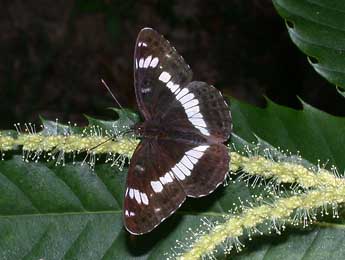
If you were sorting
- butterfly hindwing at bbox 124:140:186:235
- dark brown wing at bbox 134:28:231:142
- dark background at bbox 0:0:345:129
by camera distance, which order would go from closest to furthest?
butterfly hindwing at bbox 124:140:186:235 < dark brown wing at bbox 134:28:231:142 < dark background at bbox 0:0:345:129

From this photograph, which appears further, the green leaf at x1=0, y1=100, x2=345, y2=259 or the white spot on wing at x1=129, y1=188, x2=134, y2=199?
the green leaf at x1=0, y1=100, x2=345, y2=259

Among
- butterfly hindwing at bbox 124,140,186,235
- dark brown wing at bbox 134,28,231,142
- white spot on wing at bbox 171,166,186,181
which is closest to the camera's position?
butterfly hindwing at bbox 124,140,186,235

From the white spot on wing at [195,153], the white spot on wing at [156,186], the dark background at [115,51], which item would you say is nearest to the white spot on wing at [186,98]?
the white spot on wing at [195,153]

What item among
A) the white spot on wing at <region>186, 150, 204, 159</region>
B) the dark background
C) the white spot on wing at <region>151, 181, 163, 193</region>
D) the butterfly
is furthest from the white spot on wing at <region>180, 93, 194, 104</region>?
the dark background

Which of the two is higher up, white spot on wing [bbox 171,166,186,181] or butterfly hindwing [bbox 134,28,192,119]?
butterfly hindwing [bbox 134,28,192,119]

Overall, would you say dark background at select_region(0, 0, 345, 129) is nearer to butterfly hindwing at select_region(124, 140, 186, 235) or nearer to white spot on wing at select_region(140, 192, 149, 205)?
butterfly hindwing at select_region(124, 140, 186, 235)

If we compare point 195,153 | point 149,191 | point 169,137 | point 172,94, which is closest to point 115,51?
point 172,94

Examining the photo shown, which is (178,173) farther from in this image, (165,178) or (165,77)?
(165,77)
